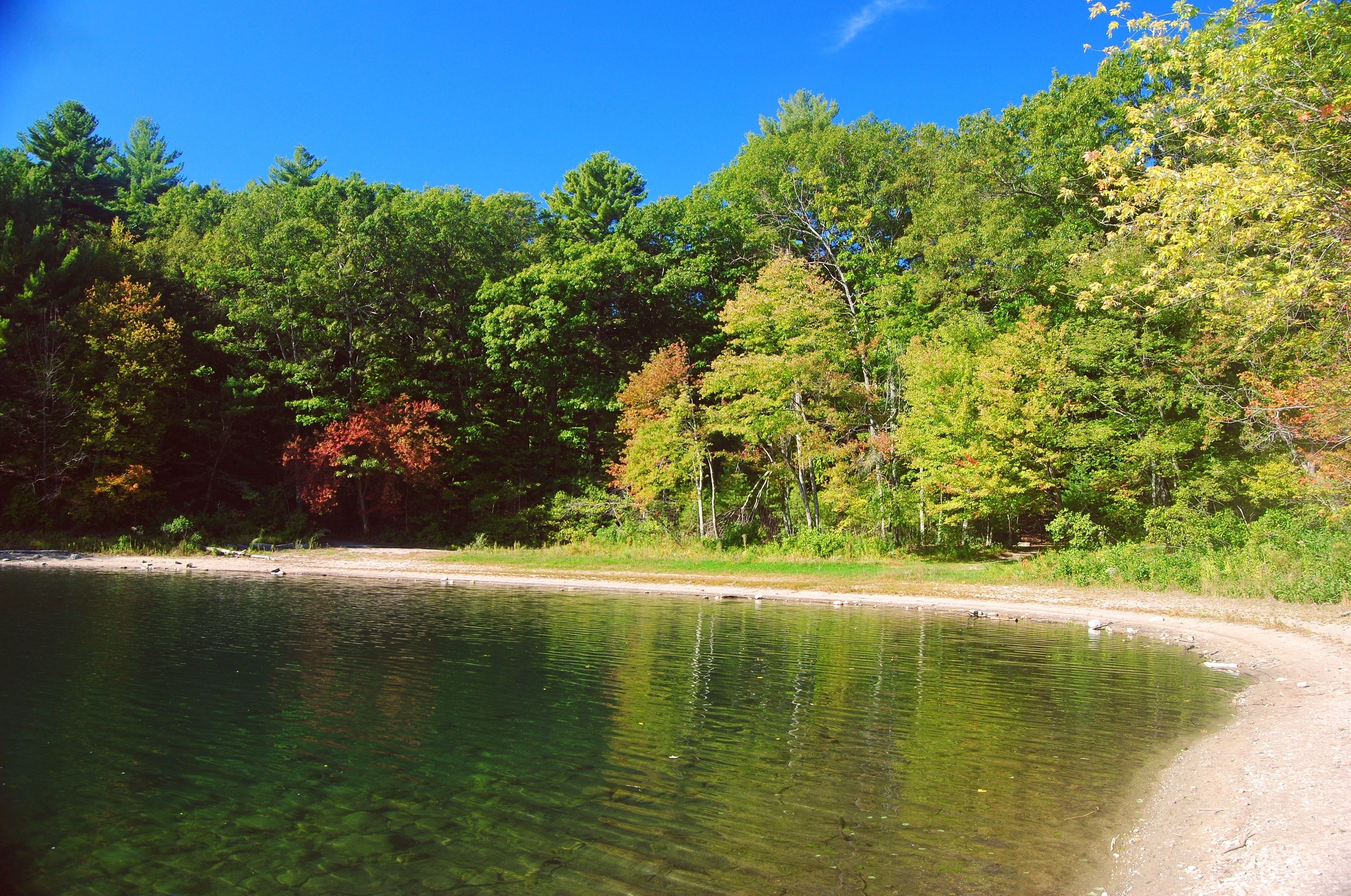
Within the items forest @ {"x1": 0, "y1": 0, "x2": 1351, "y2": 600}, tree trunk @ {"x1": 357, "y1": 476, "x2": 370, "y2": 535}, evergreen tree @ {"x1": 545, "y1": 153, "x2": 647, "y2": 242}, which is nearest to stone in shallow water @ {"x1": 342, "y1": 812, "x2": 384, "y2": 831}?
forest @ {"x1": 0, "y1": 0, "x2": 1351, "y2": 600}

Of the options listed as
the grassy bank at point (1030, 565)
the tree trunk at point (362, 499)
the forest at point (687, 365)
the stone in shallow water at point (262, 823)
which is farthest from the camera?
the tree trunk at point (362, 499)

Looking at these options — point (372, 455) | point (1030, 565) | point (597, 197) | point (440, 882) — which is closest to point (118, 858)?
point (440, 882)

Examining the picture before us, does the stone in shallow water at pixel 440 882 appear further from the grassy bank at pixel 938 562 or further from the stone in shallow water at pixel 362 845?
the grassy bank at pixel 938 562

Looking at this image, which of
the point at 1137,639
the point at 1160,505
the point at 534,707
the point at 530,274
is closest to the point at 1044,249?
the point at 1160,505

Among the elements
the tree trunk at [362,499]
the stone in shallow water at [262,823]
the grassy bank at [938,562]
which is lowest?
the stone in shallow water at [262,823]

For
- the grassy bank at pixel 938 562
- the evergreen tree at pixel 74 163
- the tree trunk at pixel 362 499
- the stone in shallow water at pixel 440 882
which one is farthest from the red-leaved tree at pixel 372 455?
the stone in shallow water at pixel 440 882

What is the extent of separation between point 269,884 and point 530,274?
34704mm

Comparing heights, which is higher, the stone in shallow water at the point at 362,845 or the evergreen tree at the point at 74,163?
the evergreen tree at the point at 74,163

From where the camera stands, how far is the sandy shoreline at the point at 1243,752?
19.9ft

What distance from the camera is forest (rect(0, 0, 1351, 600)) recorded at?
28500mm

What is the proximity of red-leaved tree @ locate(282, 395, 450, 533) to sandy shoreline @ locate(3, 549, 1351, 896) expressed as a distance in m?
16.8

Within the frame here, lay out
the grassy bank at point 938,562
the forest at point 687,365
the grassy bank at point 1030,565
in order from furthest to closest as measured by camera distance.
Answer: the forest at point 687,365, the grassy bank at point 938,562, the grassy bank at point 1030,565

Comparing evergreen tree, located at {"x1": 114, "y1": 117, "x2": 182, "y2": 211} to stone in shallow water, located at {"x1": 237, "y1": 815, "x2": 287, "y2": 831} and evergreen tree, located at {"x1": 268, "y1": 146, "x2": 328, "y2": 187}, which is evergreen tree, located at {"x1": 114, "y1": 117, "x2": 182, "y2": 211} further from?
stone in shallow water, located at {"x1": 237, "y1": 815, "x2": 287, "y2": 831}

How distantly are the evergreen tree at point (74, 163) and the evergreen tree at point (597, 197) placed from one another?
81.7ft
